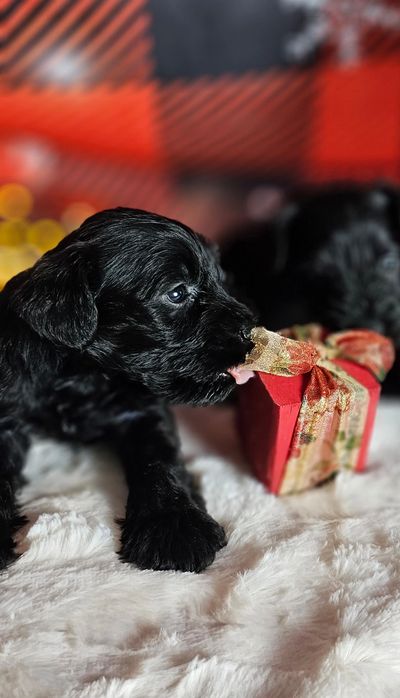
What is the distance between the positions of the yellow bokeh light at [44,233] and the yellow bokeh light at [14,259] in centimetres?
9

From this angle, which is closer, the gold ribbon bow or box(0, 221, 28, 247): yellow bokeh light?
the gold ribbon bow

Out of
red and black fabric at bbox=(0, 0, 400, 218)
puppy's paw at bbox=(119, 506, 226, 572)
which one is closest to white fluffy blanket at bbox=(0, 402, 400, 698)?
puppy's paw at bbox=(119, 506, 226, 572)

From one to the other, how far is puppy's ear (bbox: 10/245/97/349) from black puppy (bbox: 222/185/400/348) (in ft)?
2.00

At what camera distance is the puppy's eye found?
116 cm

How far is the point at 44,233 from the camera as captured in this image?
1.99m

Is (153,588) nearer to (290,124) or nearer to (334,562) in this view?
(334,562)

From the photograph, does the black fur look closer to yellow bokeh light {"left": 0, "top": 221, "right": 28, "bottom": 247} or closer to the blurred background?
the blurred background

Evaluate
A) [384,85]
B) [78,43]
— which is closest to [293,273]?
[384,85]

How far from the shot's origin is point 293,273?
1813 mm

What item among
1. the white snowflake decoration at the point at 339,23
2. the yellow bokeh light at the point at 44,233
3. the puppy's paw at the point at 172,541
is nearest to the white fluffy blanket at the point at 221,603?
the puppy's paw at the point at 172,541

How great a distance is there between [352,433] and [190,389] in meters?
0.36

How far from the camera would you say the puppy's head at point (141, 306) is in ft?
3.64

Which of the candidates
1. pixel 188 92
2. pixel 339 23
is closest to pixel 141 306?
pixel 188 92

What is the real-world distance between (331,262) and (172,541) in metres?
0.93
